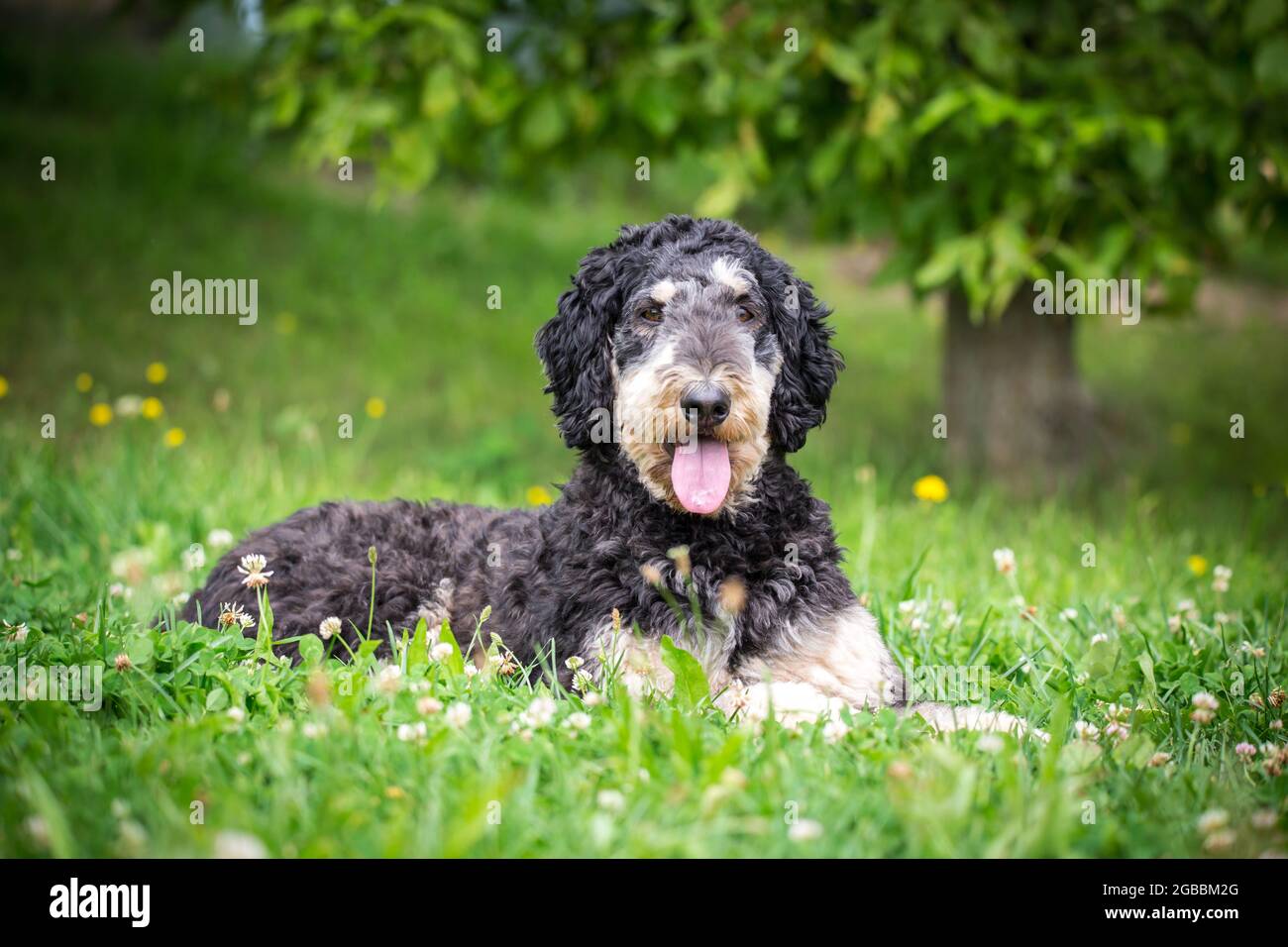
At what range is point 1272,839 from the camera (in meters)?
2.97

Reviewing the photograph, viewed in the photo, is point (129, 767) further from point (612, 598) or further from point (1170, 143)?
point (1170, 143)

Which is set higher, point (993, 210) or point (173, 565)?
point (993, 210)

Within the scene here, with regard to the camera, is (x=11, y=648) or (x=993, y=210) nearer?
(x=11, y=648)

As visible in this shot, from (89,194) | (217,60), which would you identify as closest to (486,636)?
(89,194)

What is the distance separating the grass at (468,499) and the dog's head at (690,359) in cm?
84

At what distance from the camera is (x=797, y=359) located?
434 cm

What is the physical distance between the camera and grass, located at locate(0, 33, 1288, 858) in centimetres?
289

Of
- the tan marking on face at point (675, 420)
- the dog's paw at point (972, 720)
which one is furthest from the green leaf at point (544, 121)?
the dog's paw at point (972, 720)

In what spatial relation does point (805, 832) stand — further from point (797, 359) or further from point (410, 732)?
point (797, 359)

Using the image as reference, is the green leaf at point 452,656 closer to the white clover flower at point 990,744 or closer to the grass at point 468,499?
the grass at point 468,499

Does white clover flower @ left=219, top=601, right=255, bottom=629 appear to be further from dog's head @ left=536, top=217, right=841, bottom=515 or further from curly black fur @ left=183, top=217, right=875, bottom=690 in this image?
dog's head @ left=536, top=217, right=841, bottom=515

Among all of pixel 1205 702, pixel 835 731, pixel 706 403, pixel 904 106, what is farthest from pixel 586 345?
pixel 904 106
